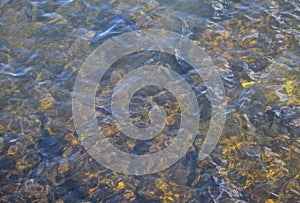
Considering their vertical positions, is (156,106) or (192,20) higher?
(192,20)

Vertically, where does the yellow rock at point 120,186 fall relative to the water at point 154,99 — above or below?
below

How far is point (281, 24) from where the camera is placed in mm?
7586

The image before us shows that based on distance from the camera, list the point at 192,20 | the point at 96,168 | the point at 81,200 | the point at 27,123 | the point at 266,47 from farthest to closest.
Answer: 1. the point at 192,20
2. the point at 266,47
3. the point at 27,123
4. the point at 96,168
5. the point at 81,200

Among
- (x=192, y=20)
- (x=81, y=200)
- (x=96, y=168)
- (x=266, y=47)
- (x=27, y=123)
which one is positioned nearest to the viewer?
(x=81, y=200)

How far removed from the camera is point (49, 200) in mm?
5336

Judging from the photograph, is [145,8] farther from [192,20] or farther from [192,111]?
[192,111]

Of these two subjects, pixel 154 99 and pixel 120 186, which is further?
pixel 154 99

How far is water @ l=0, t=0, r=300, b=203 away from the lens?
5.45 m

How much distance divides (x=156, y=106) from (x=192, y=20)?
2.47 metres

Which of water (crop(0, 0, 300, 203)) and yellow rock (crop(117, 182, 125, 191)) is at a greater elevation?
water (crop(0, 0, 300, 203))

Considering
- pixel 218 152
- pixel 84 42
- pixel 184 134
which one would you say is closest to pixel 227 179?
pixel 218 152

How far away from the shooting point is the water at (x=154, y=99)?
215 inches

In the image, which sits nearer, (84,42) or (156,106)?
(156,106)

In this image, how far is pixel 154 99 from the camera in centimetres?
657
